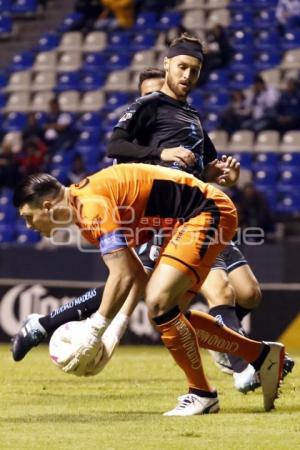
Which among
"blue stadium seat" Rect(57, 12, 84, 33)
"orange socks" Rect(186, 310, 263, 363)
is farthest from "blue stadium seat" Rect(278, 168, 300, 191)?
"orange socks" Rect(186, 310, 263, 363)

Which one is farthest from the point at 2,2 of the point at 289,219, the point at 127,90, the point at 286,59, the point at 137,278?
the point at 137,278

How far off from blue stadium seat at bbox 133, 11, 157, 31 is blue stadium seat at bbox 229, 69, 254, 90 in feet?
7.30

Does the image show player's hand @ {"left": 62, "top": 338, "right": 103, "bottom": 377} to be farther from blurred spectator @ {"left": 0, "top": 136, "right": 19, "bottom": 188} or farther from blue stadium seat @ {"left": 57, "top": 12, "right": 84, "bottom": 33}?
blue stadium seat @ {"left": 57, "top": 12, "right": 84, "bottom": 33}

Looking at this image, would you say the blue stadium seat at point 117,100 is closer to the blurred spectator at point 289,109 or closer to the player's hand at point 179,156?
the blurred spectator at point 289,109

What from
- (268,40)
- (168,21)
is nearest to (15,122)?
(168,21)

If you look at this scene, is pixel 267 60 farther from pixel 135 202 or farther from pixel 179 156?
pixel 135 202

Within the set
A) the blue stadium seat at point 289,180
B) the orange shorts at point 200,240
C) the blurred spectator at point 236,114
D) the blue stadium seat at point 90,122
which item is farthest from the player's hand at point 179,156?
the blue stadium seat at point 90,122

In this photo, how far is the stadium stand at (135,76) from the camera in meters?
19.0

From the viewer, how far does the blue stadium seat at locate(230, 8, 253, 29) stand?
824 inches

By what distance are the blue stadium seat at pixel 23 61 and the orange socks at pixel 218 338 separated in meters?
→ 15.9

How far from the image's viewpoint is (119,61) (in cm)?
2208

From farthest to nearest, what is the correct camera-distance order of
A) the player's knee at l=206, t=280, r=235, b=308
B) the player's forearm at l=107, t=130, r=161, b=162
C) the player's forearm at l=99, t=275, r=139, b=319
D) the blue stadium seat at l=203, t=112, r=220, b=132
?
the blue stadium seat at l=203, t=112, r=220, b=132
the player's knee at l=206, t=280, r=235, b=308
the player's forearm at l=107, t=130, r=161, b=162
the player's forearm at l=99, t=275, r=139, b=319

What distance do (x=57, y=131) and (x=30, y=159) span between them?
1.28m

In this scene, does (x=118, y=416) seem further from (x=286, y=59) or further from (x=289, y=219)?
(x=286, y=59)
